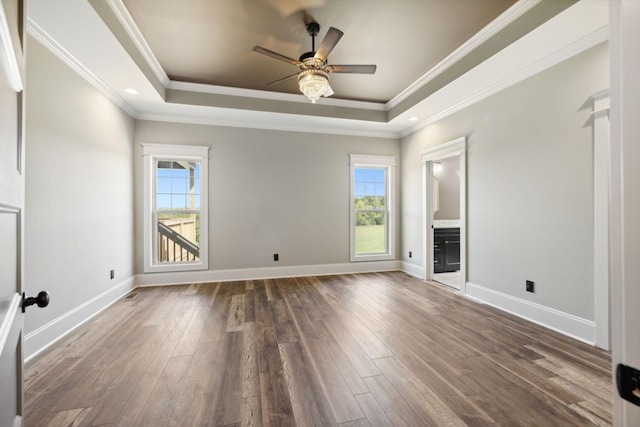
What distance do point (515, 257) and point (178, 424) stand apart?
137 inches

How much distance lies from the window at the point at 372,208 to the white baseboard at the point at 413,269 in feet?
0.91

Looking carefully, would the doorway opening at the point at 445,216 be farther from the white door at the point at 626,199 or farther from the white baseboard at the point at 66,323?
the white baseboard at the point at 66,323

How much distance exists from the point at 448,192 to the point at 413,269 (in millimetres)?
1852

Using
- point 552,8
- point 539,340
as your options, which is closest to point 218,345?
point 539,340

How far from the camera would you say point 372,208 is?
17.7 ft

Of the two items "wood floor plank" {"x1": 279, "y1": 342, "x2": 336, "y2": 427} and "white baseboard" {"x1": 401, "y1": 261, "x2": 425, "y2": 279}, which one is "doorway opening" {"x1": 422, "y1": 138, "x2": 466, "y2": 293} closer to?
"white baseboard" {"x1": 401, "y1": 261, "x2": 425, "y2": 279}

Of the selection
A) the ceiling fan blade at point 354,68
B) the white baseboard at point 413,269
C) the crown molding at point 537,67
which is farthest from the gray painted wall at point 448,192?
the ceiling fan blade at point 354,68

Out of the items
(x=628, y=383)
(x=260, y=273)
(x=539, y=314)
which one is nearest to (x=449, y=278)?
(x=539, y=314)

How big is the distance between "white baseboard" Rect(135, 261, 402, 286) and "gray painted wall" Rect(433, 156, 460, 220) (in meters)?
1.47

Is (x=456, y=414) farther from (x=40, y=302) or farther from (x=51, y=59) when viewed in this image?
(x=51, y=59)

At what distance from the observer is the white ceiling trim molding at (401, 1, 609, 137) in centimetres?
218

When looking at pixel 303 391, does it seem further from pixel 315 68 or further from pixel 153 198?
pixel 153 198

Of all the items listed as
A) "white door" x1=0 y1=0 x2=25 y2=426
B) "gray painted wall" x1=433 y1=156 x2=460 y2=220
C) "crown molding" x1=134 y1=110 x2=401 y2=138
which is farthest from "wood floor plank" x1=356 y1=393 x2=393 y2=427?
"gray painted wall" x1=433 y1=156 x2=460 y2=220

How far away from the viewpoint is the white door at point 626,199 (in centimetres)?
47
